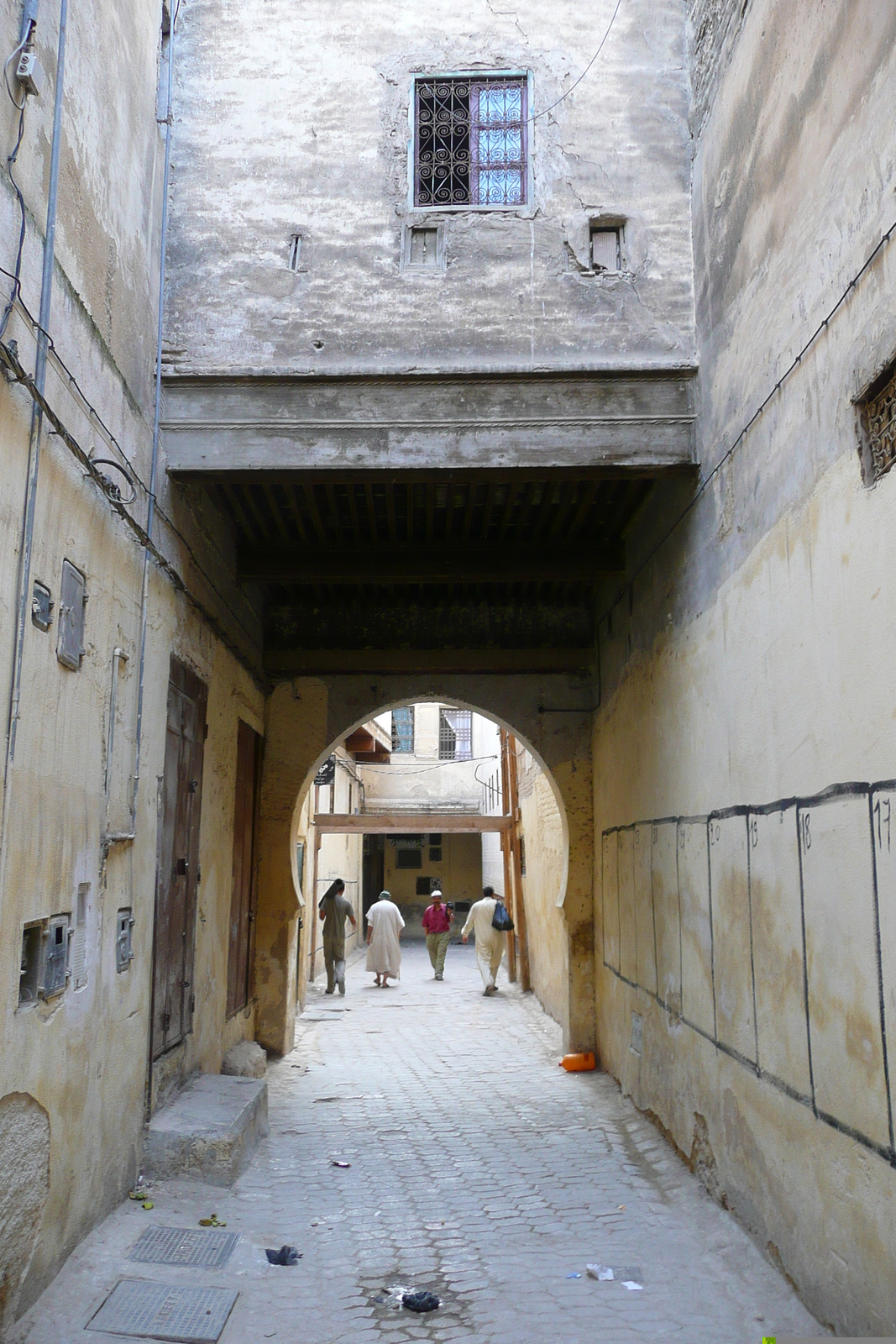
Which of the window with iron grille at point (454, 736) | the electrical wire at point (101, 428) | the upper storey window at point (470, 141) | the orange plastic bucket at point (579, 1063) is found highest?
the upper storey window at point (470, 141)

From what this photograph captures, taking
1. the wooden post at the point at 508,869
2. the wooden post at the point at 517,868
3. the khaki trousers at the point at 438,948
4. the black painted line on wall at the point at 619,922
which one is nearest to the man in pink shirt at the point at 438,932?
the khaki trousers at the point at 438,948

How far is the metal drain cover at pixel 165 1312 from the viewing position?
3383mm

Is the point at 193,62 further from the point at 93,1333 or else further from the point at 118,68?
the point at 93,1333

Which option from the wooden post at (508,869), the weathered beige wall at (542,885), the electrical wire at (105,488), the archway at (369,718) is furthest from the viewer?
the wooden post at (508,869)

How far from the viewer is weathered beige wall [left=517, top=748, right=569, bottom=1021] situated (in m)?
9.55

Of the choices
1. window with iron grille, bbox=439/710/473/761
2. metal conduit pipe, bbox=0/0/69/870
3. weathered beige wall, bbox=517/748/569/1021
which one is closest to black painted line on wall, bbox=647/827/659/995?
weathered beige wall, bbox=517/748/569/1021

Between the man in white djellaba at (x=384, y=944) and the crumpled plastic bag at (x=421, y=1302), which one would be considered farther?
the man in white djellaba at (x=384, y=944)

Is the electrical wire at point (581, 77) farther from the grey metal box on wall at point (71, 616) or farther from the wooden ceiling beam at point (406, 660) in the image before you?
the wooden ceiling beam at point (406, 660)

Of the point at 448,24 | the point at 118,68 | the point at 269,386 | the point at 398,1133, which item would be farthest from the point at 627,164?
the point at 398,1133

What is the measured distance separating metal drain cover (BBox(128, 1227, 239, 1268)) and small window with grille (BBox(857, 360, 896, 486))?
3.72 m

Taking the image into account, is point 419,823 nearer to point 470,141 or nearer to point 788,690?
point 470,141

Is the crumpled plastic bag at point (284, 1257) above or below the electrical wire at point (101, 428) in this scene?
below

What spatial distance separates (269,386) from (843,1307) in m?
4.50

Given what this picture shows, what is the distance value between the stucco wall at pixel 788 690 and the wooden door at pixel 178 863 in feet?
8.68
